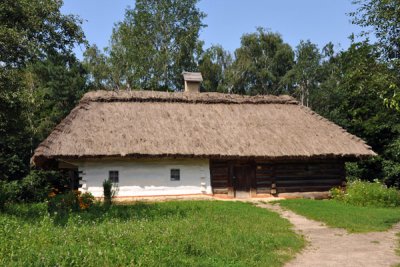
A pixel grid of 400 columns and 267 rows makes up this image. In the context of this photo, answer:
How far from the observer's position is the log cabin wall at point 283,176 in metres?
21.0

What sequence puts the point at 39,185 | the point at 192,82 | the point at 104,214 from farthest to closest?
the point at 192,82
the point at 39,185
the point at 104,214

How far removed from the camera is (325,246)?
10266 millimetres

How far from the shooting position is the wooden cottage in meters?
19.3

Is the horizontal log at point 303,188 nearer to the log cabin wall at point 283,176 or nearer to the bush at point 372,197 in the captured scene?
the log cabin wall at point 283,176

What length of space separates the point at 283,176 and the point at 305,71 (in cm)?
2263

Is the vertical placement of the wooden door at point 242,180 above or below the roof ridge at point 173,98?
below

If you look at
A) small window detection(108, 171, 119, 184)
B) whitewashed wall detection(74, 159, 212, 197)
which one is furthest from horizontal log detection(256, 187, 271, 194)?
small window detection(108, 171, 119, 184)

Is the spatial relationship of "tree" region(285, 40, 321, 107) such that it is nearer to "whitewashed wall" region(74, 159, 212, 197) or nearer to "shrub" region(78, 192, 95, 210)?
"whitewashed wall" region(74, 159, 212, 197)

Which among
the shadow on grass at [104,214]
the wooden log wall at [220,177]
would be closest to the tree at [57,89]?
the wooden log wall at [220,177]

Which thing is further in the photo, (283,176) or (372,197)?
(283,176)

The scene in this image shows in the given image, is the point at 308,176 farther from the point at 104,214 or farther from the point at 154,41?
the point at 154,41

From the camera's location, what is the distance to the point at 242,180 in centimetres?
2131

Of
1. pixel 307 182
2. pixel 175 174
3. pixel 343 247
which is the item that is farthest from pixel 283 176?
pixel 343 247

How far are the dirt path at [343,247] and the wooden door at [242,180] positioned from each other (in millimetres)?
7542
